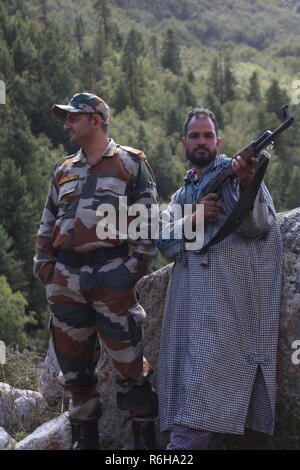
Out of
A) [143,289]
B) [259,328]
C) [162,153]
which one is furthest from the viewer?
[162,153]

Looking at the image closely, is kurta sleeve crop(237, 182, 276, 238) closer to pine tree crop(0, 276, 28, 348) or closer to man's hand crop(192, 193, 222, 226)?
man's hand crop(192, 193, 222, 226)

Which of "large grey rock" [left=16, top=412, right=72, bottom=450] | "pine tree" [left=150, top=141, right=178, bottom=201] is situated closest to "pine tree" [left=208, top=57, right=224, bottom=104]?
"pine tree" [left=150, top=141, right=178, bottom=201]

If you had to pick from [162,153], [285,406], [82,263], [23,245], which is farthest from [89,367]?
[162,153]

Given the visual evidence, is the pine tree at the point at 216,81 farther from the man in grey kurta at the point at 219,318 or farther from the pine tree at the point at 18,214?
the man in grey kurta at the point at 219,318

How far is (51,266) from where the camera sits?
358 cm

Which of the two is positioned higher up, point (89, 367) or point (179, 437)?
point (89, 367)

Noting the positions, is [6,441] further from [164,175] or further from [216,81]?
[216,81]

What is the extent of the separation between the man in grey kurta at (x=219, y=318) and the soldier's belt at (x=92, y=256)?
42cm

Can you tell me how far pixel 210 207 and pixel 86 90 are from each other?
5132 centimetres

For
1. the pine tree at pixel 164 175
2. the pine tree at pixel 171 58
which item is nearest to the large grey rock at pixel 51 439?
the pine tree at pixel 164 175

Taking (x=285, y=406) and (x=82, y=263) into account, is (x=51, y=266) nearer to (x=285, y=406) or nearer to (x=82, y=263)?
(x=82, y=263)

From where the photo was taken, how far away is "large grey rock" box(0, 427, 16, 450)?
388cm

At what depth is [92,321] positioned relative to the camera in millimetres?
3510

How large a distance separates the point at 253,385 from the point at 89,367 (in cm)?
88
